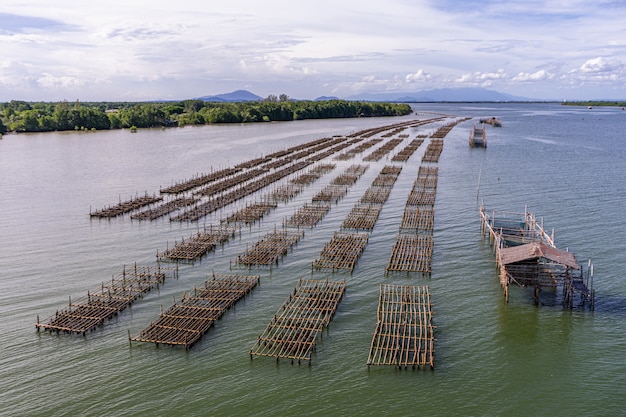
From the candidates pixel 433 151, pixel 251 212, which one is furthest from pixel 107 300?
pixel 433 151

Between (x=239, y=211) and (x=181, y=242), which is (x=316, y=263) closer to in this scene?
(x=181, y=242)

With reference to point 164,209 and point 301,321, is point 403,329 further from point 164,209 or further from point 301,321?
point 164,209

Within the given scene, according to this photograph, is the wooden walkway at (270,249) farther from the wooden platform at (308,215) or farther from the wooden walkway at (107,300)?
the wooden walkway at (107,300)

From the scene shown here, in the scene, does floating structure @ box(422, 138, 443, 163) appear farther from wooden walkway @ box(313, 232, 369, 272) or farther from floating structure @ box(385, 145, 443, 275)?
wooden walkway @ box(313, 232, 369, 272)

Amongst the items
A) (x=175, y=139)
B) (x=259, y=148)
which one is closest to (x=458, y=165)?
(x=259, y=148)

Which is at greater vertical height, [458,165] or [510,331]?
[458,165]

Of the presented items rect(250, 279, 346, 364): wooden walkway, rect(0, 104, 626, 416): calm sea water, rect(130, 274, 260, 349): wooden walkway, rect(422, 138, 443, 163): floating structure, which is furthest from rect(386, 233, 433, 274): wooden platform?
rect(422, 138, 443, 163): floating structure

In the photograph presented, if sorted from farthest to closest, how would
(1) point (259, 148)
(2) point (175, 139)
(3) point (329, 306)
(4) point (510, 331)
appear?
(2) point (175, 139) < (1) point (259, 148) < (3) point (329, 306) < (4) point (510, 331)

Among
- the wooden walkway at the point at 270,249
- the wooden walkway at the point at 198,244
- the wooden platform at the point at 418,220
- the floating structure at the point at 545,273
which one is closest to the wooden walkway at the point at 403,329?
the floating structure at the point at 545,273
